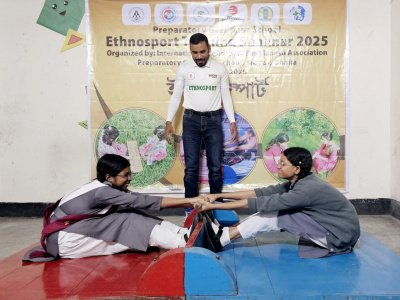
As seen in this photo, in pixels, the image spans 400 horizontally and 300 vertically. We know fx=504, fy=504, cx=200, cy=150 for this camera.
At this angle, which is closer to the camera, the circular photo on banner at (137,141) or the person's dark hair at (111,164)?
the person's dark hair at (111,164)

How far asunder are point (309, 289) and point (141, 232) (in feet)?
3.96

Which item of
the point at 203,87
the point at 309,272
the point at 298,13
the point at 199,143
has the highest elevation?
the point at 298,13

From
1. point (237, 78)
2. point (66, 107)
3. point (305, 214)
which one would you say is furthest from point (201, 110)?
point (305, 214)

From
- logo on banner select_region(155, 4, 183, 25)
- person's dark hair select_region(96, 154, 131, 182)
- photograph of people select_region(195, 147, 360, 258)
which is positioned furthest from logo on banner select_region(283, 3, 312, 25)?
person's dark hair select_region(96, 154, 131, 182)

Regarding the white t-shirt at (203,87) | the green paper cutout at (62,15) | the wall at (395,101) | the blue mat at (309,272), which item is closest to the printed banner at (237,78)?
the green paper cutout at (62,15)

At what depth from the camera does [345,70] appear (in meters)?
4.92

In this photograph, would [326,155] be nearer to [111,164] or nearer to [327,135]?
[327,135]

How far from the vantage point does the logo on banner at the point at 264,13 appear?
489cm

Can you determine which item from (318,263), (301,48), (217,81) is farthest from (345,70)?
(318,263)

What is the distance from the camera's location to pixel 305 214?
3.17 m

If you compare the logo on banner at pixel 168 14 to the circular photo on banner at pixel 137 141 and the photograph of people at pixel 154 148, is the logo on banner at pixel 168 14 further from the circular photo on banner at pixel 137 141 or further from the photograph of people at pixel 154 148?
the photograph of people at pixel 154 148

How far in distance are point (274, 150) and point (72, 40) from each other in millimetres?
2273

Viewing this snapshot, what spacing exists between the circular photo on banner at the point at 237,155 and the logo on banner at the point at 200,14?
0.96 metres

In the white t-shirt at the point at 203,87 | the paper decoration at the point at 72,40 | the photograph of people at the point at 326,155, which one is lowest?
the photograph of people at the point at 326,155
